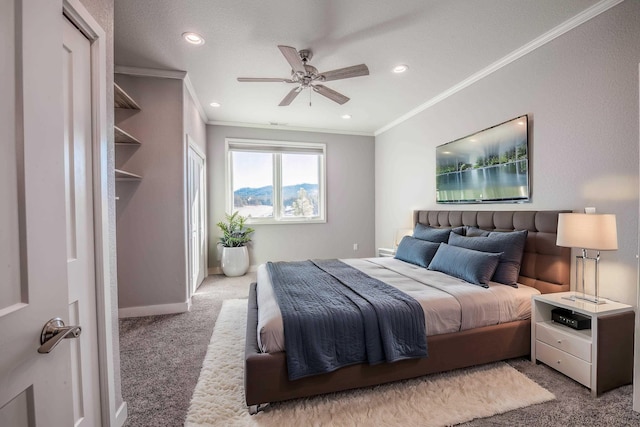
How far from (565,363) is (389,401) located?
129 centimetres

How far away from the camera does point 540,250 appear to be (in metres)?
2.43

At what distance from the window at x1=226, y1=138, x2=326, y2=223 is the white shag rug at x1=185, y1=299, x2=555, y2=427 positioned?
11.4ft

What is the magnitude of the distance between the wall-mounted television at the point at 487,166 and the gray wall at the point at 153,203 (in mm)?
3299

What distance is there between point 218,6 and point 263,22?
351 mm

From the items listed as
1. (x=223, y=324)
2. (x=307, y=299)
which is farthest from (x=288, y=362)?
(x=223, y=324)

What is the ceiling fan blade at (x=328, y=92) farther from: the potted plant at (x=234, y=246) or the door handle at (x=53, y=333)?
the potted plant at (x=234, y=246)

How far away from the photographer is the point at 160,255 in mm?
3148

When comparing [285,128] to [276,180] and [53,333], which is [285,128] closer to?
[276,180]

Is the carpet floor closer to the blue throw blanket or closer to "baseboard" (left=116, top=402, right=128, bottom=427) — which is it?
"baseboard" (left=116, top=402, right=128, bottom=427)

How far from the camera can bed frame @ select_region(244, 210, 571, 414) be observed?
1.62 metres

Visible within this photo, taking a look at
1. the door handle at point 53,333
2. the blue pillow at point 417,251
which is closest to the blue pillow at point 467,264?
the blue pillow at point 417,251

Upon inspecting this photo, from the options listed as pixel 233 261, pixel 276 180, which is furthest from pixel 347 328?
pixel 276 180

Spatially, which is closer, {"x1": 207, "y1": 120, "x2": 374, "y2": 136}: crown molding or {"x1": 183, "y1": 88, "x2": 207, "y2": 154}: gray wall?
{"x1": 183, "y1": 88, "x2": 207, "y2": 154}: gray wall

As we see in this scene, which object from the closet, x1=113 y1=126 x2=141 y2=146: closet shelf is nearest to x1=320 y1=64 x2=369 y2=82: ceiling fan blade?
the closet
